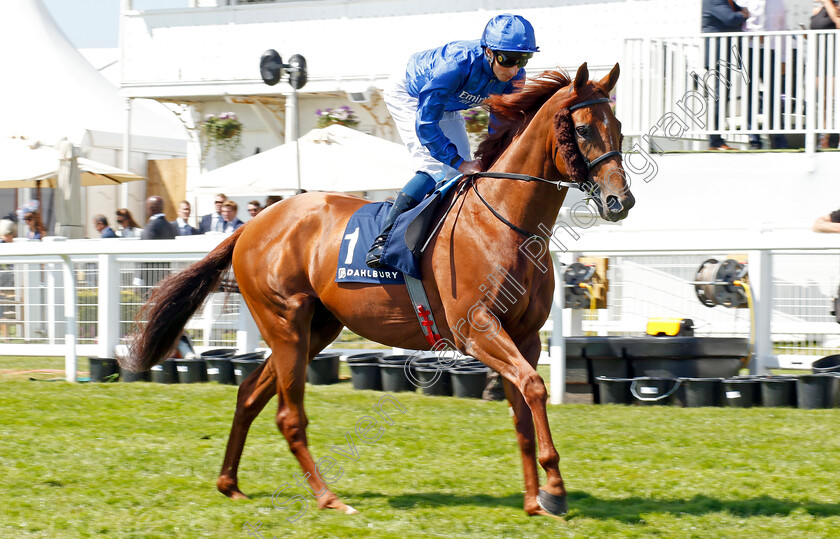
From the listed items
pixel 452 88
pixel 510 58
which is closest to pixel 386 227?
pixel 452 88

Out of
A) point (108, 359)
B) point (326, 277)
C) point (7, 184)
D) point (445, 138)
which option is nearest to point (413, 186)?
point (445, 138)

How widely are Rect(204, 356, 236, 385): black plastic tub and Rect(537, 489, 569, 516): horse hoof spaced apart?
13.1ft

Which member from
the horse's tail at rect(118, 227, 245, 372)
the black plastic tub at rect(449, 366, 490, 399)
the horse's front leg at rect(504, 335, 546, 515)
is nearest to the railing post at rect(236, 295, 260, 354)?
the black plastic tub at rect(449, 366, 490, 399)

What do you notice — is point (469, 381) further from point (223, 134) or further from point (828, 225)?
point (223, 134)

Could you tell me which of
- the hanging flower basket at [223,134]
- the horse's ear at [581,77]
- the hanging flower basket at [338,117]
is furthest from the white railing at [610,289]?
the hanging flower basket at [223,134]

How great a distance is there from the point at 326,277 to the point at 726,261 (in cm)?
355

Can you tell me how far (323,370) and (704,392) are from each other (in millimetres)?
2840

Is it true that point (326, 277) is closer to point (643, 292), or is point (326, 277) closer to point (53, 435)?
point (53, 435)

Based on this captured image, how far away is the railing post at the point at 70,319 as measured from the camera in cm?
759

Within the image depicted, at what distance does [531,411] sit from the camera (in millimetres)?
3848

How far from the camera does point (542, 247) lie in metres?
3.95

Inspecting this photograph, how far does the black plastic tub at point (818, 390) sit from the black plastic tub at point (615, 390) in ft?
3.50

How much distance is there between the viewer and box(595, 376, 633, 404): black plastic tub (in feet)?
20.9

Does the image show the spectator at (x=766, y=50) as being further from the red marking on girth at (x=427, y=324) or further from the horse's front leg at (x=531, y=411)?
the horse's front leg at (x=531, y=411)
